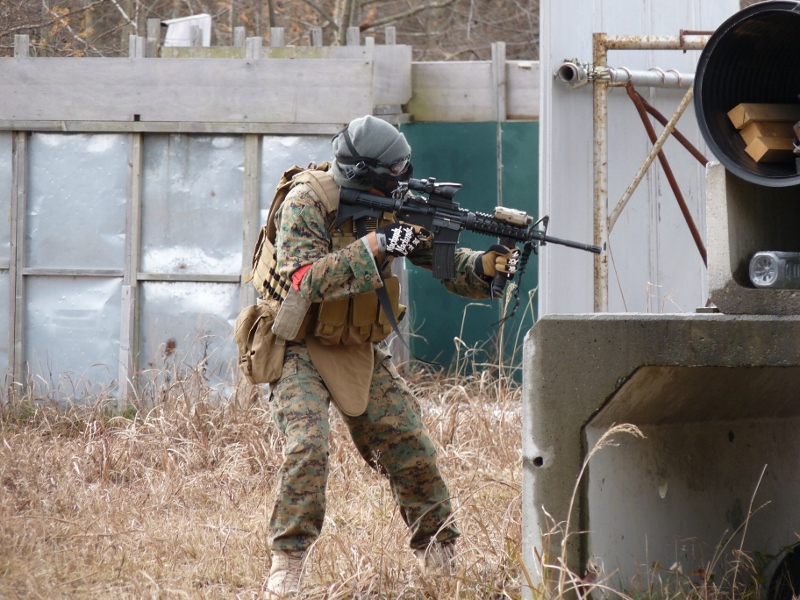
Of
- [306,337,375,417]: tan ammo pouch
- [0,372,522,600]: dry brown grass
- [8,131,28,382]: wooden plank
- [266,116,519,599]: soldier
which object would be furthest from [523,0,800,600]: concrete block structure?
[8,131,28,382]: wooden plank

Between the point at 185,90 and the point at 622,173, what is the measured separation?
9.87 feet

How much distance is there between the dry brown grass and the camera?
12.0 ft

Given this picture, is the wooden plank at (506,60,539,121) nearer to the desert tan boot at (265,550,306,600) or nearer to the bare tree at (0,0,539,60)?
the bare tree at (0,0,539,60)

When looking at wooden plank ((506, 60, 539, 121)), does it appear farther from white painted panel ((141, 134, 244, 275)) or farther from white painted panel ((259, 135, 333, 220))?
white painted panel ((141, 134, 244, 275))

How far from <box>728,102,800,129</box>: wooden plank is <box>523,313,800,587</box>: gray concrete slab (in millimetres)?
665

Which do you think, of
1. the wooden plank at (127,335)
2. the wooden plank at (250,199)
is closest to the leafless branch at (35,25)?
the wooden plank at (250,199)

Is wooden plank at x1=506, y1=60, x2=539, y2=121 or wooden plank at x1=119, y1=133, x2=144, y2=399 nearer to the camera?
wooden plank at x1=119, y1=133, x2=144, y2=399

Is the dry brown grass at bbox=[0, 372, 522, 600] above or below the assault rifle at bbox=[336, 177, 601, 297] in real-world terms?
below

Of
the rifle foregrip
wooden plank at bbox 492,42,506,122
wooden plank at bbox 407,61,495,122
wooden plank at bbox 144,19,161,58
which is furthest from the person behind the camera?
wooden plank at bbox 407,61,495,122

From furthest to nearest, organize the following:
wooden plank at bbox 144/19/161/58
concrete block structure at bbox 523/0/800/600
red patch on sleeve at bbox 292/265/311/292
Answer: wooden plank at bbox 144/19/161/58
red patch on sleeve at bbox 292/265/311/292
concrete block structure at bbox 523/0/800/600

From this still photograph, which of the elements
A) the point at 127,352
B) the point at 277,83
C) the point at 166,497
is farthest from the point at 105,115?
the point at 166,497

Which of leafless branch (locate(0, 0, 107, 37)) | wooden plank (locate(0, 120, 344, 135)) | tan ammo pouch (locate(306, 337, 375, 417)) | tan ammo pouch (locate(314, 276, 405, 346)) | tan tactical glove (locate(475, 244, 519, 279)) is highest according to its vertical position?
leafless branch (locate(0, 0, 107, 37))

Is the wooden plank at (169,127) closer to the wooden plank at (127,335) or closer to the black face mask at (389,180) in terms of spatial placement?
the wooden plank at (127,335)

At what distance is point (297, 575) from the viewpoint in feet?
11.7
